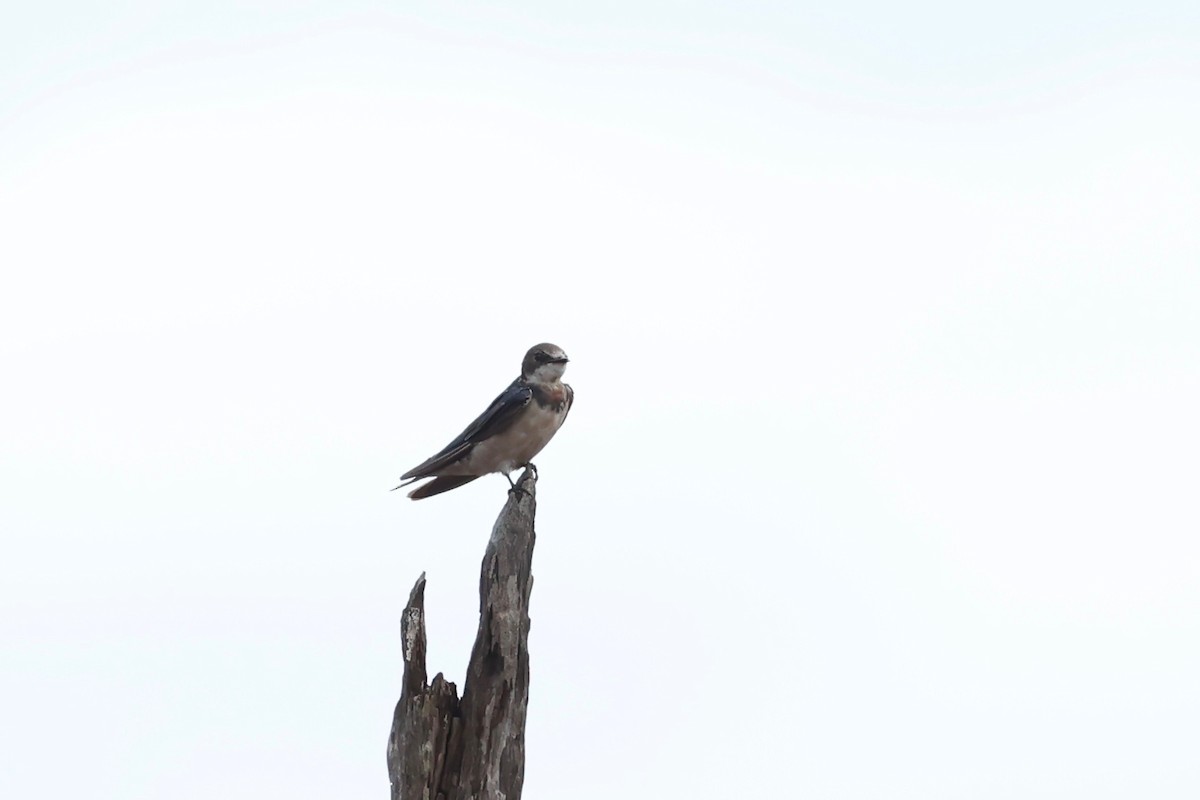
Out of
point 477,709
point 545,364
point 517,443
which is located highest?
point 545,364

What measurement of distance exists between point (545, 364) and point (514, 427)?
29.7 inches

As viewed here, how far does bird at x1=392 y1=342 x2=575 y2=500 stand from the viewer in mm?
13953

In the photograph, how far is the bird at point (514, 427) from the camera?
13953mm

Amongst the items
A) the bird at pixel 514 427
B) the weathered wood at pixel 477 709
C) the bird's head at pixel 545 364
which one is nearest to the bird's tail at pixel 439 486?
the bird at pixel 514 427

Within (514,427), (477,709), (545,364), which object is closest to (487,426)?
(514,427)

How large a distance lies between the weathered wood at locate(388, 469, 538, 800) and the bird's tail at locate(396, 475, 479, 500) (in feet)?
7.41

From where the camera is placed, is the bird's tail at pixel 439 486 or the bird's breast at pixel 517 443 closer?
the bird's breast at pixel 517 443

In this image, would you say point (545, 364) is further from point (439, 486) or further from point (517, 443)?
point (439, 486)

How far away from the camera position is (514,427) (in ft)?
45.8

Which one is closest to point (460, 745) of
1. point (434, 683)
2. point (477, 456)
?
point (434, 683)

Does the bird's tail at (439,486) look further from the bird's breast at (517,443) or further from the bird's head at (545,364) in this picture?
the bird's head at (545,364)

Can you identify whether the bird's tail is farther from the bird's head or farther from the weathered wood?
the weathered wood

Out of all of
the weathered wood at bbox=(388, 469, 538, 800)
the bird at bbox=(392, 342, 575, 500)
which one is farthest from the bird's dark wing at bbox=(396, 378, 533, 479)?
the weathered wood at bbox=(388, 469, 538, 800)

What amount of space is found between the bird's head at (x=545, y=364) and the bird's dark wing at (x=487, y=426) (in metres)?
0.15
